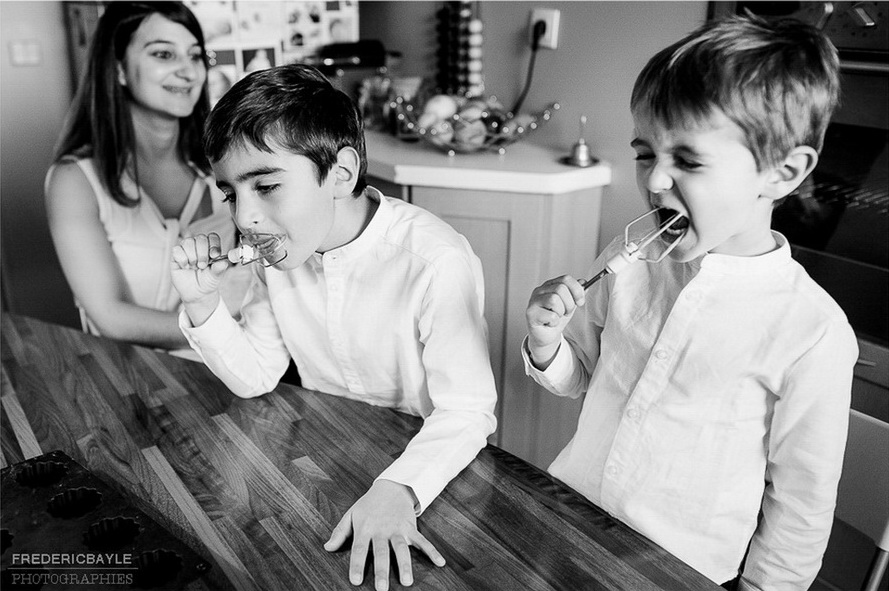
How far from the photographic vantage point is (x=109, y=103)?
1.82 m

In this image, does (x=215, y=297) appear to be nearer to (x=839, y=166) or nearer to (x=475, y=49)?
(x=839, y=166)

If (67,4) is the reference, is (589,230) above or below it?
below

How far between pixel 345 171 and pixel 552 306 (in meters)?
0.41

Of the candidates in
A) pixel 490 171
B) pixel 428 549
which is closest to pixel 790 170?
pixel 428 549

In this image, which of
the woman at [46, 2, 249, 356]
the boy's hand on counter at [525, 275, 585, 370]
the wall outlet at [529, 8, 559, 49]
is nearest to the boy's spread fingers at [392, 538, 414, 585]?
the boy's hand on counter at [525, 275, 585, 370]

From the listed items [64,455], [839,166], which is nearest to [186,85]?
[64,455]

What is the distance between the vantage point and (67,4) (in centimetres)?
284

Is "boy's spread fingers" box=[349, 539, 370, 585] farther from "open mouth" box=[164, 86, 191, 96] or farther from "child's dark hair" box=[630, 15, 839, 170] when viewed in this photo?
"open mouth" box=[164, 86, 191, 96]

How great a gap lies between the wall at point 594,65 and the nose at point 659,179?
115 cm

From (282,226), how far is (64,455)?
1.38 feet

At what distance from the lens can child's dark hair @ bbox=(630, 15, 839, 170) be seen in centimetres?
83

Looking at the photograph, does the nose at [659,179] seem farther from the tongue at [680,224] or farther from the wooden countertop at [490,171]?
the wooden countertop at [490,171]

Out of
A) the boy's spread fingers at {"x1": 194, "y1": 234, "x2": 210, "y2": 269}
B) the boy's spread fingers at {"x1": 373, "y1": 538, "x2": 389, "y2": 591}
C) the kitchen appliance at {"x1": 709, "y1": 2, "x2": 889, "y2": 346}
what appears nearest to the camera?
the boy's spread fingers at {"x1": 373, "y1": 538, "x2": 389, "y2": 591}

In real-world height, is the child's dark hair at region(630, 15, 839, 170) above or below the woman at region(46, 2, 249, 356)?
above
